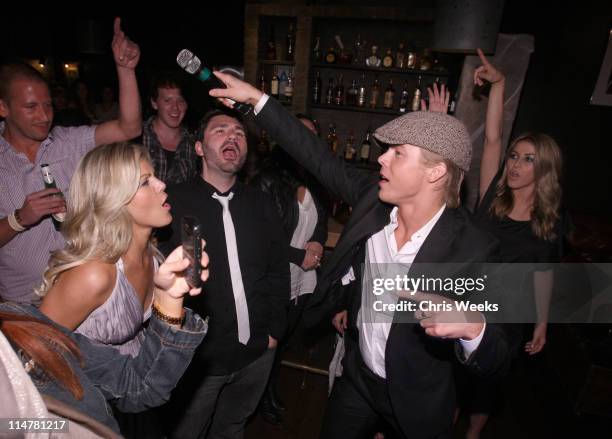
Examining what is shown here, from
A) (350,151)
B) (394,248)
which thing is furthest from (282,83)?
(394,248)

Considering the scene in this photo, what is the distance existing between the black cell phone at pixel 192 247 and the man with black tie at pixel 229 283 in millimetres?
782

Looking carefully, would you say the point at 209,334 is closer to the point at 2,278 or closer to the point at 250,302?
the point at 250,302

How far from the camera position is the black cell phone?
3.24 ft

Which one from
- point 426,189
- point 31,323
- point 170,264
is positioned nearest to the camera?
point 31,323

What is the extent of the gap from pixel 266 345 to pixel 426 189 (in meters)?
1.22

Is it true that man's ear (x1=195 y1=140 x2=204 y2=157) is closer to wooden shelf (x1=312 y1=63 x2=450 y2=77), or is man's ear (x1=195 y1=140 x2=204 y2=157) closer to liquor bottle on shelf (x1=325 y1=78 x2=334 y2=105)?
wooden shelf (x1=312 y1=63 x2=450 y2=77)

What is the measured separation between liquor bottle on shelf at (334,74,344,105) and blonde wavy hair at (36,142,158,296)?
3.47 meters

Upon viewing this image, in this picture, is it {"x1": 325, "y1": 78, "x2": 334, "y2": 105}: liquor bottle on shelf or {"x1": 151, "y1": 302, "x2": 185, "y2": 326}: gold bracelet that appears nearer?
{"x1": 151, "y1": 302, "x2": 185, "y2": 326}: gold bracelet

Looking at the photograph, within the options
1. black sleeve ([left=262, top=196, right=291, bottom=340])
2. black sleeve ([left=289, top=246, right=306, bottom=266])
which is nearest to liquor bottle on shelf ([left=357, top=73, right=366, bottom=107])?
black sleeve ([left=289, top=246, right=306, bottom=266])

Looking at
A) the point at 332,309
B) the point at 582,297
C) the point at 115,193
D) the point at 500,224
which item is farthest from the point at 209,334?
the point at 582,297

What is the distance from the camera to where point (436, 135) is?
4.81ft

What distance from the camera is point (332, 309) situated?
1882 millimetres

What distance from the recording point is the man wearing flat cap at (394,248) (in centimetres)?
152

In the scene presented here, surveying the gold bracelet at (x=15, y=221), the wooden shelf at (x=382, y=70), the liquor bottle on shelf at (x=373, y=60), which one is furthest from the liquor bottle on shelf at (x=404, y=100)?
the gold bracelet at (x=15, y=221)
